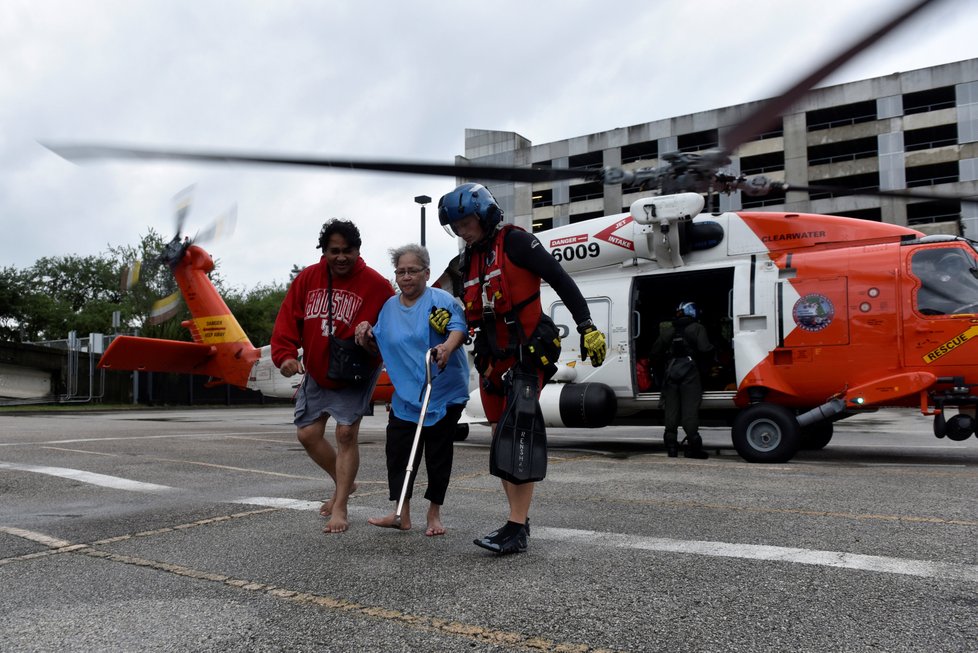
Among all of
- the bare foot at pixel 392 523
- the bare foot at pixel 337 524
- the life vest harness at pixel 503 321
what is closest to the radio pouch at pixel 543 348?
the life vest harness at pixel 503 321

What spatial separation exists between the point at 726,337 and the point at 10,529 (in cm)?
814

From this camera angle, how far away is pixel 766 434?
7652 millimetres

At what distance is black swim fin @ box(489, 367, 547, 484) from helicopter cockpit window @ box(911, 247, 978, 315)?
557 cm

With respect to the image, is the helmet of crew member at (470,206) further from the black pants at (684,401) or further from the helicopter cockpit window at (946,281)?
the helicopter cockpit window at (946,281)

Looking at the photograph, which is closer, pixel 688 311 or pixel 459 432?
pixel 459 432

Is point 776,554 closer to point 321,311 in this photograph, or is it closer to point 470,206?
point 470,206

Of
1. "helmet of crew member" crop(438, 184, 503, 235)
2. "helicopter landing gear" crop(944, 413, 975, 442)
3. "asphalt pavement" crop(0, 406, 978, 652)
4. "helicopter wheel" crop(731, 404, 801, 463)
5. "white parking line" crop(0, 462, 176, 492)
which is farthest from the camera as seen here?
"helicopter wheel" crop(731, 404, 801, 463)

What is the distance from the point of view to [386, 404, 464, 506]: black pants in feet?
12.9

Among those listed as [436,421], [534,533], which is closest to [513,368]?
[436,421]

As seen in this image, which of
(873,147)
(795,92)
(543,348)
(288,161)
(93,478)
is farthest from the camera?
(873,147)

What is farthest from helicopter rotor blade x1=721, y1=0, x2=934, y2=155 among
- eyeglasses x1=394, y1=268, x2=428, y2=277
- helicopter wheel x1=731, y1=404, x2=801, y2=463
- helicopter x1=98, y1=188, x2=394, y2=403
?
→ helicopter x1=98, y1=188, x2=394, y2=403

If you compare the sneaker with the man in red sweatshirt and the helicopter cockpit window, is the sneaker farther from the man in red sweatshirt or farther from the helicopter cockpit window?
the helicopter cockpit window

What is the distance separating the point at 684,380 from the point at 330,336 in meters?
5.00

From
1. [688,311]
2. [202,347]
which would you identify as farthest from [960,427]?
[202,347]
